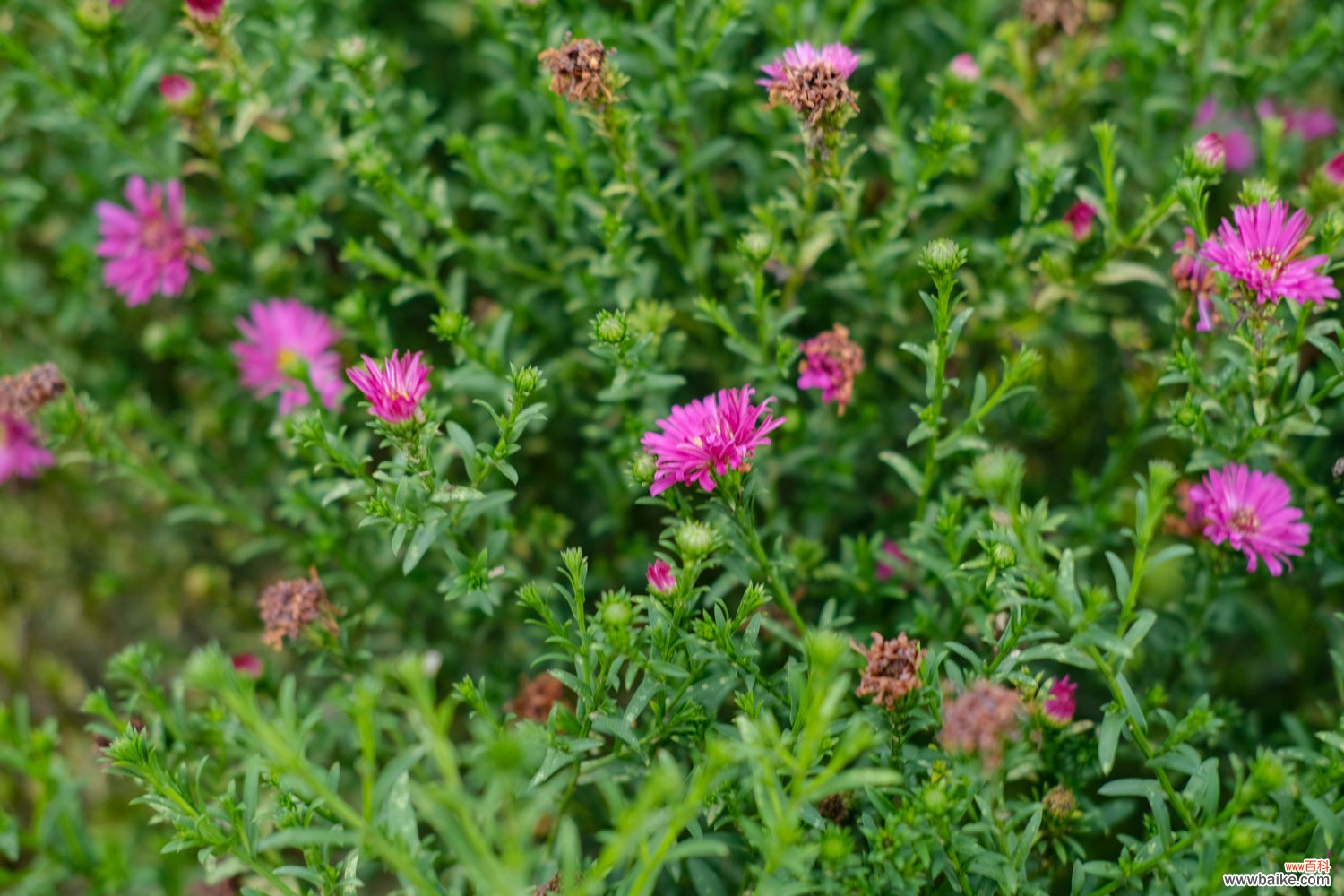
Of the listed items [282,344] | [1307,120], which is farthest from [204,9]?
[1307,120]

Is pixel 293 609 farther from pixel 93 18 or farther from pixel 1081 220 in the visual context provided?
pixel 1081 220

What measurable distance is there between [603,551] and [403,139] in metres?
1.06

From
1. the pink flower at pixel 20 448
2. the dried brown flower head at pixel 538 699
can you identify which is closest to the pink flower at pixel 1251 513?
the dried brown flower head at pixel 538 699

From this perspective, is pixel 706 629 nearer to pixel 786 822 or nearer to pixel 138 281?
pixel 786 822

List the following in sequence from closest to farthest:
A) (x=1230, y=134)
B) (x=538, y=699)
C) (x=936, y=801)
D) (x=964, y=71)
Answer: (x=936, y=801)
(x=538, y=699)
(x=964, y=71)
(x=1230, y=134)

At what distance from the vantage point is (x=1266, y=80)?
2.36 meters

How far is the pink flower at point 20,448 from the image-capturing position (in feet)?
7.95

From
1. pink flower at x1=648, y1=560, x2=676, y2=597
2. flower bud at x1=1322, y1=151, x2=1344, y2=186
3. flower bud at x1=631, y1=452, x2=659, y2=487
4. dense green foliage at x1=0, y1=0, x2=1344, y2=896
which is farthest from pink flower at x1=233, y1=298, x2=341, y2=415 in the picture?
flower bud at x1=1322, y1=151, x2=1344, y2=186

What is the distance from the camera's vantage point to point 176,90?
219cm

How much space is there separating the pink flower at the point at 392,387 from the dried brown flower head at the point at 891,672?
811mm

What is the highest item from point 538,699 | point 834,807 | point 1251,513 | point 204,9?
point 204,9

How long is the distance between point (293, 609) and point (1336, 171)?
2.17m

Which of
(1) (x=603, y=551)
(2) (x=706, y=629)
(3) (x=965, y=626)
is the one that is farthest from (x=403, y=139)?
(3) (x=965, y=626)

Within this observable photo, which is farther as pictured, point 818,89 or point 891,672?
point 818,89
